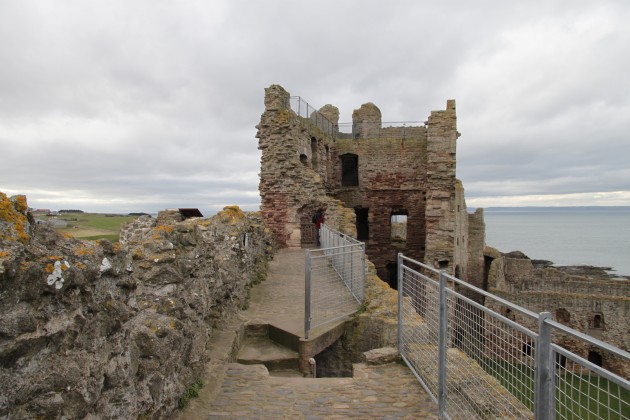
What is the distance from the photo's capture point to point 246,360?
6.25m

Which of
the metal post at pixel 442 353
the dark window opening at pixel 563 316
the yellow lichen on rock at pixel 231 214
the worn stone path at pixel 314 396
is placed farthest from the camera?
the dark window opening at pixel 563 316

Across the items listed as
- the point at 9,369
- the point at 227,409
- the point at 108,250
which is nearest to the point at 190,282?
the point at 227,409

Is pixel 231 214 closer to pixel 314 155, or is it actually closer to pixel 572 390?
pixel 572 390

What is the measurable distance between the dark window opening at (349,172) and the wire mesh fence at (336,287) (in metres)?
15.2

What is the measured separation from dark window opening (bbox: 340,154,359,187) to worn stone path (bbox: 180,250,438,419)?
780 inches

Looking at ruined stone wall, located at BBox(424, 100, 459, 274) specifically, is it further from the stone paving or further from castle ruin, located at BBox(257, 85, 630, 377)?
the stone paving

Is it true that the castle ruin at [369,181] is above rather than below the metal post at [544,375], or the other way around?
above

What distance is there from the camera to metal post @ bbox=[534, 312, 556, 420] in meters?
2.59

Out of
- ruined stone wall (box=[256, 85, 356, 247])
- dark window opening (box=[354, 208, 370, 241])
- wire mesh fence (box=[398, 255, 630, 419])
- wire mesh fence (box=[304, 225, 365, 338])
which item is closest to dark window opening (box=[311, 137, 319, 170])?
ruined stone wall (box=[256, 85, 356, 247])

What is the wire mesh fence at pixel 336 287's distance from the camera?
279 inches

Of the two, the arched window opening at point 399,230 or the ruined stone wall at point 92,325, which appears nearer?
the ruined stone wall at point 92,325

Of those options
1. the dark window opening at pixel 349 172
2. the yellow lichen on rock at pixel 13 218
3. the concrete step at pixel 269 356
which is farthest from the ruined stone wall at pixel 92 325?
the dark window opening at pixel 349 172

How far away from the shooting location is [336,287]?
8.82 metres

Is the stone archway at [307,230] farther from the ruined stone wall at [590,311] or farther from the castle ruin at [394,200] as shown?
the ruined stone wall at [590,311]
